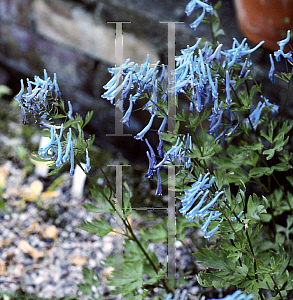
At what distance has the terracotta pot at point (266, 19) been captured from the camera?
1000mm

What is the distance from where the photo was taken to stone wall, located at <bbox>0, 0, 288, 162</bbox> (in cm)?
140

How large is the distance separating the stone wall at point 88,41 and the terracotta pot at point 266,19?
135mm

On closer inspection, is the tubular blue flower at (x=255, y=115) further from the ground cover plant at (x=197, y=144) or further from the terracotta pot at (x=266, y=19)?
the terracotta pot at (x=266, y=19)

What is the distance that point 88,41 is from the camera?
5.49 ft

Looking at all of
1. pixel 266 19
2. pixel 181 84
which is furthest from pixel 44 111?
pixel 266 19

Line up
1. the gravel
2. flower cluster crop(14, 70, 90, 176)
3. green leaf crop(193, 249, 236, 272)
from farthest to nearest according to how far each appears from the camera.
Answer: the gravel → green leaf crop(193, 249, 236, 272) → flower cluster crop(14, 70, 90, 176)

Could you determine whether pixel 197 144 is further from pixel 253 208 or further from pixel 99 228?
pixel 99 228

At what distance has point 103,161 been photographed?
171cm

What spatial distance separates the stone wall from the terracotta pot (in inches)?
5.3

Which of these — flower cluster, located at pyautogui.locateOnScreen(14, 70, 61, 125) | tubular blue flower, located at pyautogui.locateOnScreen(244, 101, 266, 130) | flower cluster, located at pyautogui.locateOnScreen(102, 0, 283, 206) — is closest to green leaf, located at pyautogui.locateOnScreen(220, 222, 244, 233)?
flower cluster, located at pyautogui.locateOnScreen(102, 0, 283, 206)

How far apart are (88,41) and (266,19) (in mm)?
924

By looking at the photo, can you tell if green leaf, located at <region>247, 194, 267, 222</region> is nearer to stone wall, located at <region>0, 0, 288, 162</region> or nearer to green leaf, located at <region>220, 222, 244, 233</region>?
green leaf, located at <region>220, 222, 244, 233</region>

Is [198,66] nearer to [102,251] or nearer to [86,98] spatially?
[102,251]

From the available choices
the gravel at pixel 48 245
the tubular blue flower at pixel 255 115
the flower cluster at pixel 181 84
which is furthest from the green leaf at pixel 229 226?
the gravel at pixel 48 245
